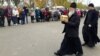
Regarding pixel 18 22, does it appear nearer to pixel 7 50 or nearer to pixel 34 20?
pixel 34 20

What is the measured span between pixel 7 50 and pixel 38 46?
4.82 feet

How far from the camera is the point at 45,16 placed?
34375mm

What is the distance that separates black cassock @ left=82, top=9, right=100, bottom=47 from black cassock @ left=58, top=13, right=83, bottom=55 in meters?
2.59

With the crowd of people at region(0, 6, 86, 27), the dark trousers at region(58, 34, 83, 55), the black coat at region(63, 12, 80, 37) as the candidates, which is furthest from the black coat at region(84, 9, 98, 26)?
the crowd of people at region(0, 6, 86, 27)

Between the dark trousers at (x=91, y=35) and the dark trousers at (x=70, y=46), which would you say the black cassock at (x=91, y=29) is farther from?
the dark trousers at (x=70, y=46)

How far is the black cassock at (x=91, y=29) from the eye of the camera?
13.2 metres

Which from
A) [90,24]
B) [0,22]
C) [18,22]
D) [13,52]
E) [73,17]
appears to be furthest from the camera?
[18,22]

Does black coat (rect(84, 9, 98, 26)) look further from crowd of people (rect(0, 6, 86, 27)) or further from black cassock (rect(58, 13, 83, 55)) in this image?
crowd of people (rect(0, 6, 86, 27))

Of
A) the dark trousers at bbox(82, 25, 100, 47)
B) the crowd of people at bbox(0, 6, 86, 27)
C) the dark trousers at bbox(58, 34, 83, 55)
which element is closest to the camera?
the dark trousers at bbox(58, 34, 83, 55)

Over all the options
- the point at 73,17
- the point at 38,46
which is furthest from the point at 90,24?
the point at 73,17

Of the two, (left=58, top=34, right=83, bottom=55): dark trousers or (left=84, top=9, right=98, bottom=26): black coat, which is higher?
(left=84, top=9, right=98, bottom=26): black coat

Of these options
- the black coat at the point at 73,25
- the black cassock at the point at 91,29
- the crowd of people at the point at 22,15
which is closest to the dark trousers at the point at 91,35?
the black cassock at the point at 91,29

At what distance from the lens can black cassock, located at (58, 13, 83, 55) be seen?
10266 mm

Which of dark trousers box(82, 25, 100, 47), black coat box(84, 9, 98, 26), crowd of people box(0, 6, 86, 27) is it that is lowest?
crowd of people box(0, 6, 86, 27)
